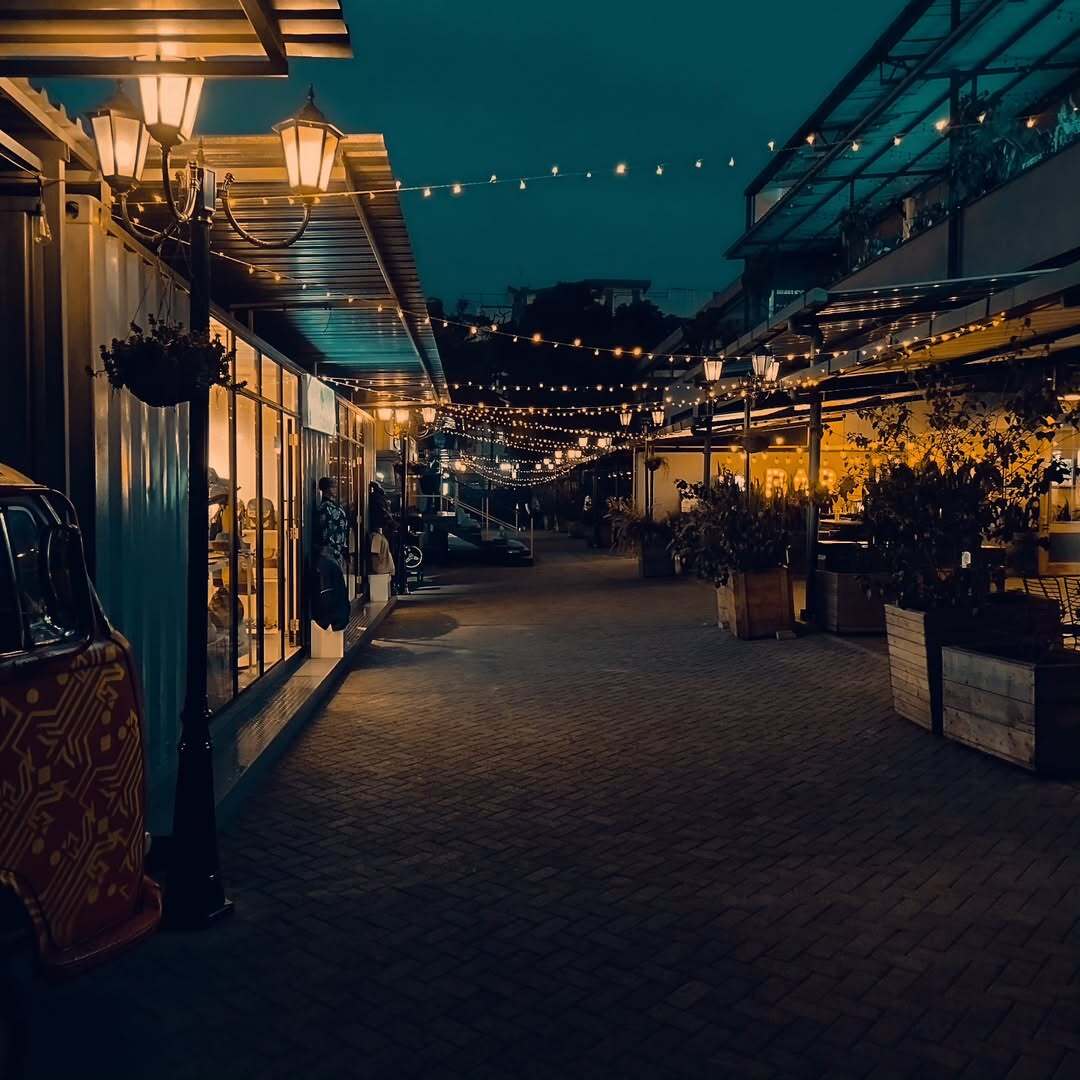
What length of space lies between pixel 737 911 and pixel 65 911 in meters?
2.93

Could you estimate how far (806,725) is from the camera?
8625mm

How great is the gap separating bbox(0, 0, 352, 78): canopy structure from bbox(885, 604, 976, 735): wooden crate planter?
6.00 meters

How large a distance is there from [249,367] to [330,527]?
8.86 ft

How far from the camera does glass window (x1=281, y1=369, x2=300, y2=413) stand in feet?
36.8

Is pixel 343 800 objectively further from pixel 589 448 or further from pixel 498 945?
pixel 589 448

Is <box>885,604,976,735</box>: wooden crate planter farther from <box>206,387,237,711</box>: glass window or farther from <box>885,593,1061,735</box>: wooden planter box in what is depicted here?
<box>206,387,237,711</box>: glass window

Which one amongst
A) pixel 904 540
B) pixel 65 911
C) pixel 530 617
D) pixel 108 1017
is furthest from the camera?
pixel 530 617

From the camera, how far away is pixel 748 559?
1334 cm

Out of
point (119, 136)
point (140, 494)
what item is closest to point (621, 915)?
point (140, 494)

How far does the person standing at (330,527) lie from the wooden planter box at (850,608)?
6.21m

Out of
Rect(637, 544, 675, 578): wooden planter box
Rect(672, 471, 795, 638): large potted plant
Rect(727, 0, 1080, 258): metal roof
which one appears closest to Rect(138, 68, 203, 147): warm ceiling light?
Rect(672, 471, 795, 638): large potted plant

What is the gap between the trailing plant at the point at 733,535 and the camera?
13.2m

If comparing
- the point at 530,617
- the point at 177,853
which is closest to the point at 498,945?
the point at 177,853

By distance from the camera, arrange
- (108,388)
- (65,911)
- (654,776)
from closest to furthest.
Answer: (65,911), (108,388), (654,776)
